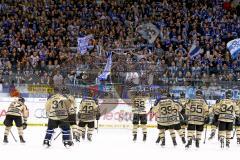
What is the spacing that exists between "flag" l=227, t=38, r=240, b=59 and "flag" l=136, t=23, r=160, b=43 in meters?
3.07

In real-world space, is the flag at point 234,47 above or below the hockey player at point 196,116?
above

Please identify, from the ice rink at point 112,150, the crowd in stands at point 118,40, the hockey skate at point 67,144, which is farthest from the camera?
the crowd in stands at point 118,40

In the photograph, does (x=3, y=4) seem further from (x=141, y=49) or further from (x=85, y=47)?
(x=141, y=49)

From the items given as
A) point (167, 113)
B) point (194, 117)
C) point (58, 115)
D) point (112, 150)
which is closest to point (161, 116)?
point (167, 113)

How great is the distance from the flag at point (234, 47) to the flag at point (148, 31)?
10.1ft

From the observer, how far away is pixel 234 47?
21188 mm

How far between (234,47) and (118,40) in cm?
429

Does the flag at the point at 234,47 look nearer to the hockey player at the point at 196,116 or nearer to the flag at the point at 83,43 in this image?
the flag at the point at 83,43

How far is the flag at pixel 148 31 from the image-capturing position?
23038mm

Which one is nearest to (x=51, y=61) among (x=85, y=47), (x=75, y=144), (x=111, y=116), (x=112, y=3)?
(x=85, y=47)

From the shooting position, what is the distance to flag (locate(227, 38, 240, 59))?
2101 cm

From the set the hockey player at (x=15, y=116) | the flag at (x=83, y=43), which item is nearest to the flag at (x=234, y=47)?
the flag at (x=83, y=43)

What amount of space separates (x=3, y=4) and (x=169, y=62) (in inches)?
334

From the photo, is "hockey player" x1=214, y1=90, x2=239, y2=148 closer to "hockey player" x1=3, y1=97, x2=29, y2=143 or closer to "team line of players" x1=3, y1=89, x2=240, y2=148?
"team line of players" x1=3, y1=89, x2=240, y2=148
